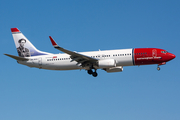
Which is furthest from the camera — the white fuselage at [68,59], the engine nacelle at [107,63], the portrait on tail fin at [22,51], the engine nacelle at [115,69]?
the portrait on tail fin at [22,51]

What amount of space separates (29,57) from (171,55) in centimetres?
2411

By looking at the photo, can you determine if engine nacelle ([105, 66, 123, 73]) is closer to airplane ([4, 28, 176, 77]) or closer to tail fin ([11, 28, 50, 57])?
airplane ([4, 28, 176, 77])

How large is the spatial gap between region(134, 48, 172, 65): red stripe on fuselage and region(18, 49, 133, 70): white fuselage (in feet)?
3.59

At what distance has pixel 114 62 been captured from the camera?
151 feet

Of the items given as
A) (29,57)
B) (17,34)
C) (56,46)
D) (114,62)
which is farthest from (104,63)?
(17,34)

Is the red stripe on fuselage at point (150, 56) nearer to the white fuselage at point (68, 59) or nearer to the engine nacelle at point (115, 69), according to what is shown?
the white fuselage at point (68, 59)

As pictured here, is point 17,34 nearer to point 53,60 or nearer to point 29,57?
point 29,57

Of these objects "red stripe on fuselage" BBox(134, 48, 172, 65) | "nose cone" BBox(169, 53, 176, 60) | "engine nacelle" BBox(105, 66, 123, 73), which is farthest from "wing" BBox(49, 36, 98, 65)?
"nose cone" BBox(169, 53, 176, 60)

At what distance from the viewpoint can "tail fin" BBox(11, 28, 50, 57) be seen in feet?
171

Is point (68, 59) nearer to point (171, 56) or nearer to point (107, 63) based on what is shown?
point (107, 63)

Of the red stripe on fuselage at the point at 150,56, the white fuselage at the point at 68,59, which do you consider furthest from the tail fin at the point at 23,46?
the red stripe on fuselage at the point at 150,56

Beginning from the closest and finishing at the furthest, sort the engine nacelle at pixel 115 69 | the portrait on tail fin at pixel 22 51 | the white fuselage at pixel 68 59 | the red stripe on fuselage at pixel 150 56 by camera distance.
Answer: the red stripe on fuselage at pixel 150 56, the white fuselage at pixel 68 59, the engine nacelle at pixel 115 69, the portrait on tail fin at pixel 22 51

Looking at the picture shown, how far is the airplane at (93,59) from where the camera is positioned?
46.2 metres

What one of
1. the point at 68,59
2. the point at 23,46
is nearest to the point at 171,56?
the point at 68,59
